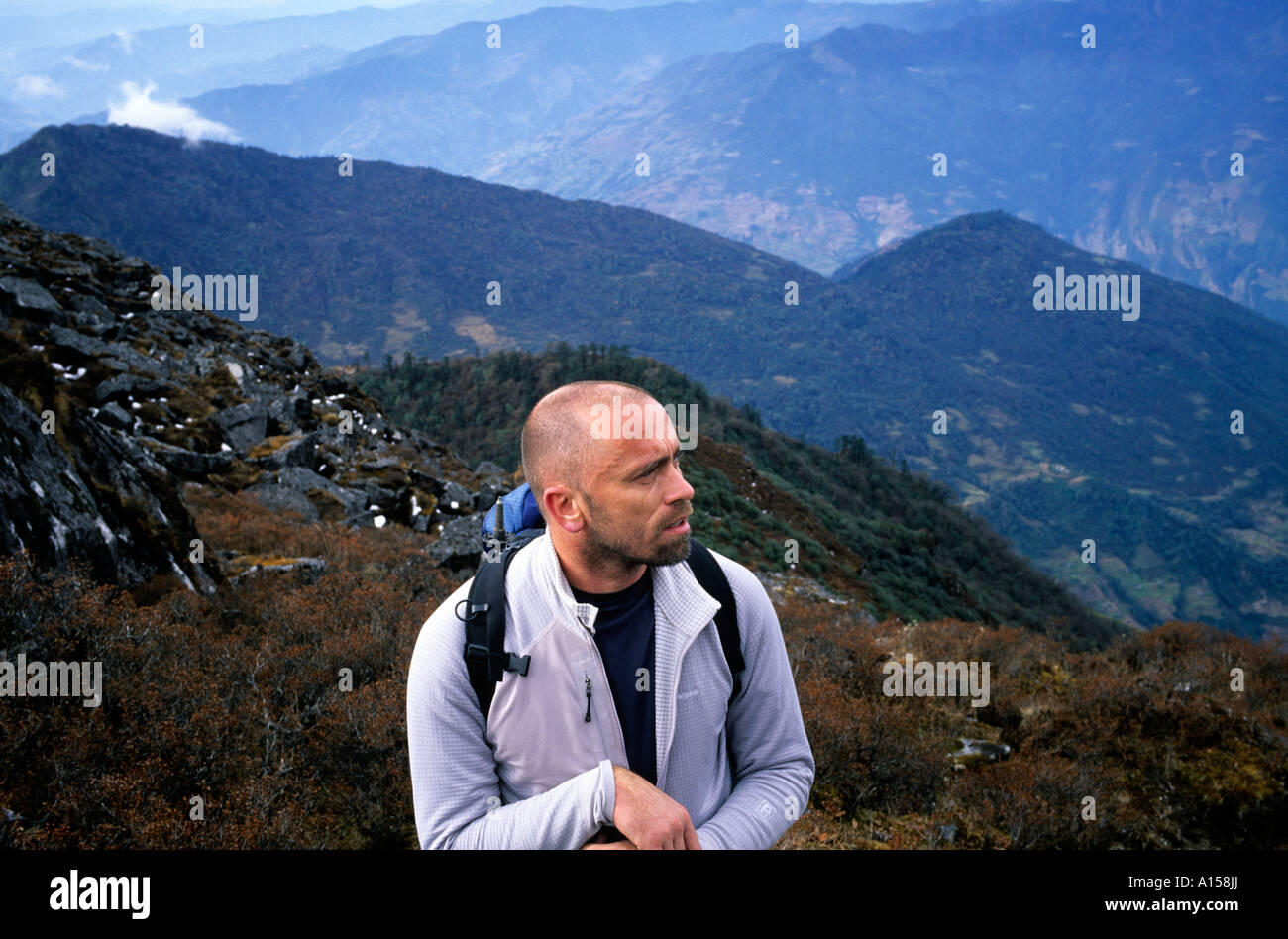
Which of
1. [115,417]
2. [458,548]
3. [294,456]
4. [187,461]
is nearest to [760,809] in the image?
[458,548]

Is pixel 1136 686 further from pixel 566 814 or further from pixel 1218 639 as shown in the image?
pixel 566 814

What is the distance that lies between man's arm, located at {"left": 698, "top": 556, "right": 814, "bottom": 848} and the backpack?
42 millimetres

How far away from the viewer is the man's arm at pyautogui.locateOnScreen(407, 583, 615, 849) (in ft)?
6.03

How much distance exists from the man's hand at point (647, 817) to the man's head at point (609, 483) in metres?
0.51

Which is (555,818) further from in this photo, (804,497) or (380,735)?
(804,497)

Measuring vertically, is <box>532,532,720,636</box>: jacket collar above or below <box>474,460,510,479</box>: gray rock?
below

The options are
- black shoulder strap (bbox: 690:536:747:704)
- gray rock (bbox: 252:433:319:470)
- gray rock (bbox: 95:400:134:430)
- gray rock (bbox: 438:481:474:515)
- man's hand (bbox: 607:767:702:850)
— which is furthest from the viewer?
gray rock (bbox: 252:433:319:470)

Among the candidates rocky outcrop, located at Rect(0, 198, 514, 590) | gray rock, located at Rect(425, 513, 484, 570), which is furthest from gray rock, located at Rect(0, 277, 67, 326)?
gray rock, located at Rect(425, 513, 484, 570)

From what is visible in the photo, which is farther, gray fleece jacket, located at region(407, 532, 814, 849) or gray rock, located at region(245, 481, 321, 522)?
gray rock, located at region(245, 481, 321, 522)

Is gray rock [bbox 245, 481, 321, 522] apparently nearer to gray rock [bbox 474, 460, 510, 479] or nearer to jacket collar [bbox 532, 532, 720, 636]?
gray rock [bbox 474, 460, 510, 479]

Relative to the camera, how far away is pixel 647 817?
5.83 feet
